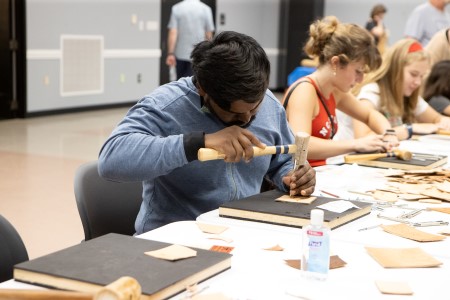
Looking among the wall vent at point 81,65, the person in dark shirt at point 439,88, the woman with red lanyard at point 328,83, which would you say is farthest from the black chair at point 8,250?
the wall vent at point 81,65

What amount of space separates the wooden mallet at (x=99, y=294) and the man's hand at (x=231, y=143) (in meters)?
0.75

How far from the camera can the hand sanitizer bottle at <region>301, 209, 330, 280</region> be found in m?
1.46

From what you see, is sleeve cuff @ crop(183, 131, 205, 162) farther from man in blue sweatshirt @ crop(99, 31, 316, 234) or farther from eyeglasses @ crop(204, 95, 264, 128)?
eyeglasses @ crop(204, 95, 264, 128)

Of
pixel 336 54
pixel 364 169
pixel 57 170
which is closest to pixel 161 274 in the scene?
pixel 364 169

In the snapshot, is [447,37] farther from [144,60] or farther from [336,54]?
[144,60]

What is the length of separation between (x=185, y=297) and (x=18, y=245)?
A: 2.14 ft

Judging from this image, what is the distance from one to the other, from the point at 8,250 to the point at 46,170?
4.20m

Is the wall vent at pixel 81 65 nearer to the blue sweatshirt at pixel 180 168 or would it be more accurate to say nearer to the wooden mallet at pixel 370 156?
the wooden mallet at pixel 370 156

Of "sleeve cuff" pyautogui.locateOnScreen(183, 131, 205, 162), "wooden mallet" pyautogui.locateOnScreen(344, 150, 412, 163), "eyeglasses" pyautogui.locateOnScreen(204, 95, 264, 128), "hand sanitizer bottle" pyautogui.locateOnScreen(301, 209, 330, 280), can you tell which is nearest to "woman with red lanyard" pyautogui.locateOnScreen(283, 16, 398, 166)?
"wooden mallet" pyautogui.locateOnScreen(344, 150, 412, 163)

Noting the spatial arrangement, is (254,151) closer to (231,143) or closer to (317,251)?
(231,143)

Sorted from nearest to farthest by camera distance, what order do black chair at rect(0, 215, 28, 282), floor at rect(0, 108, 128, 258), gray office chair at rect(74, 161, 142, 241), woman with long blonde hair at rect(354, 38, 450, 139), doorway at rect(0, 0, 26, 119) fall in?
1. black chair at rect(0, 215, 28, 282)
2. gray office chair at rect(74, 161, 142, 241)
3. woman with long blonde hair at rect(354, 38, 450, 139)
4. floor at rect(0, 108, 128, 258)
5. doorway at rect(0, 0, 26, 119)

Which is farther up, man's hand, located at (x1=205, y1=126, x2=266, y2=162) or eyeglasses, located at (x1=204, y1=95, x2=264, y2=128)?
eyeglasses, located at (x1=204, y1=95, x2=264, y2=128)

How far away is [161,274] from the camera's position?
138 cm

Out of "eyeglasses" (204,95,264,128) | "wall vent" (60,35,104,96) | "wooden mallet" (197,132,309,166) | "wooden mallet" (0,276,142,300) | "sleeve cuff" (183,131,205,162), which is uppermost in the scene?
"eyeglasses" (204,95,264,128)
